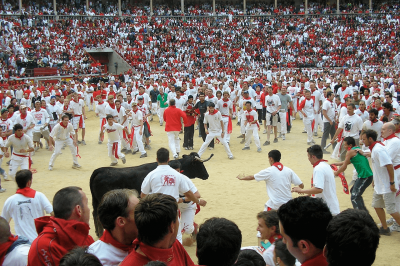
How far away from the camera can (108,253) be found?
9.68 ft

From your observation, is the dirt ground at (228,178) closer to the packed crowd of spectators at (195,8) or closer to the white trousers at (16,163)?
the white trousers at (16,163)

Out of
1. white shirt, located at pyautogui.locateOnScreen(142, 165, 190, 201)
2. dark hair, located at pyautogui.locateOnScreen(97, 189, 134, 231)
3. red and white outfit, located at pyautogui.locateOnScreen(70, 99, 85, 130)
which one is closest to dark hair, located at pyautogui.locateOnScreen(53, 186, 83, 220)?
dark hair, located at pyautogui.locateOnScreen(97, 189, 134, 231)

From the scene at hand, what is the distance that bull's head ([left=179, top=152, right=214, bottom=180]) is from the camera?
743cm

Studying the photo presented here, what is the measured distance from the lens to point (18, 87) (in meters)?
22.2

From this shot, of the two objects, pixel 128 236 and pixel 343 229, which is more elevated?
pixel 343 229

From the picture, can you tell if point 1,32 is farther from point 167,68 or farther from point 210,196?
point 210,196

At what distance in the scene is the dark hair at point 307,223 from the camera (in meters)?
2.51

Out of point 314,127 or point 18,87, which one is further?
point 18,87

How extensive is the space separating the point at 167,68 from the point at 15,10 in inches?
674

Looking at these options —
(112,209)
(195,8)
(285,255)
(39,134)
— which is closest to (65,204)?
(112,209)

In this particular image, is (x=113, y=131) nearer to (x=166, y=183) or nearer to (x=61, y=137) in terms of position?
(x=61, y=137)

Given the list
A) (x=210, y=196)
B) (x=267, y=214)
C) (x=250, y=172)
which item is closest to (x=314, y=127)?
(x=250, y=172)

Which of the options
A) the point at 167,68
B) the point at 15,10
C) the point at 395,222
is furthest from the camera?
the point at 15,10

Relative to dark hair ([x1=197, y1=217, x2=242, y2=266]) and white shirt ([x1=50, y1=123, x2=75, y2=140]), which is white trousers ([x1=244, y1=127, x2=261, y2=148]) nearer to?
white shirt ([x1=50, y1=123, x2=75, y2=140])
